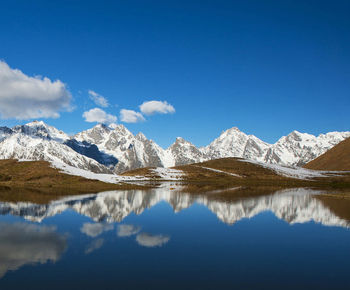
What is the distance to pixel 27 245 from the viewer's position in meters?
39.8

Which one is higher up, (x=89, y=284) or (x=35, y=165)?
(x=35, y=165)

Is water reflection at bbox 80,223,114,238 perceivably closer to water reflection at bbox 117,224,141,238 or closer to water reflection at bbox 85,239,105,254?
water reflection at bbox 117,224,141,238

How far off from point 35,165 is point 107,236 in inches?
6407

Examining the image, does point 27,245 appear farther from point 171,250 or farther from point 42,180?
point 42,180

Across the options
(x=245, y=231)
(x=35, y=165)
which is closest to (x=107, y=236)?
(x=245, y=231)

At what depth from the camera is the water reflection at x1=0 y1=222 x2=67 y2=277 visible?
33938 millimetres

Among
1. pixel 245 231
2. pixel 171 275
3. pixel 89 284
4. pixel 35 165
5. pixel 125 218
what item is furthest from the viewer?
pixel 35 165

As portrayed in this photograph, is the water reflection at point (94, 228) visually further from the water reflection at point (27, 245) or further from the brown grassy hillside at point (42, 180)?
the brown grassy hillside at point (42, 180)

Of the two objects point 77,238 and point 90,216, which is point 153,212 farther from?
point 77,238

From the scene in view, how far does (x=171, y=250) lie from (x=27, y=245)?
17.3m

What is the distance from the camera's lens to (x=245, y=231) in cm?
5197

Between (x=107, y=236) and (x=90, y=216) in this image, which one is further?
(x=90, y=216)

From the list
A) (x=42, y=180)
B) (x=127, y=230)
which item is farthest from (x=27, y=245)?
(x=42, y=180)

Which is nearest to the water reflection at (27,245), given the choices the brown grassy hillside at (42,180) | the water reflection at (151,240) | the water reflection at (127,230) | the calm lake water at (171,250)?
the calm lake water at (171,250)
